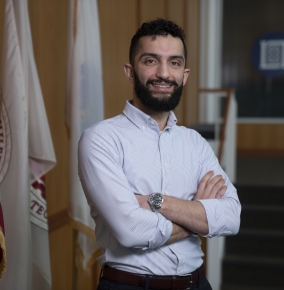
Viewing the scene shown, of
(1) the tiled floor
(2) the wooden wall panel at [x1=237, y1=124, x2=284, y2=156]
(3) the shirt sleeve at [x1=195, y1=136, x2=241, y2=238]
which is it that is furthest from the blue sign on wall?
(3) the shirt sleeve at [x1=195, y1=136, x2=241, y2=238]

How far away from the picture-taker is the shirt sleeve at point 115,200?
5.00 feet

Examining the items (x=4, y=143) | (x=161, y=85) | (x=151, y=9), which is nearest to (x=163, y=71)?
(x=161, y=85)

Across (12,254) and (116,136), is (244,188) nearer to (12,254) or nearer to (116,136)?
(12,254)

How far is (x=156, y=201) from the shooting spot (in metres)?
1.60

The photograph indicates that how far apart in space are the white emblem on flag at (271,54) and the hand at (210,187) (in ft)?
20.8

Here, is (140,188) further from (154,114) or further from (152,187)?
(154,114)

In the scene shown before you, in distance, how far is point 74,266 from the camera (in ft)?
9.22

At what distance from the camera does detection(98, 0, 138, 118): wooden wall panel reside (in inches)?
155

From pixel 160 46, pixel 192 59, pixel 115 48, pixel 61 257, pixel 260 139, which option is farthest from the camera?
pixel 260 139

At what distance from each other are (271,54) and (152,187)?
6567mm

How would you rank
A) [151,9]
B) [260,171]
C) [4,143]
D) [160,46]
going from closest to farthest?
[160,46] → [4,143] → [151,9] → [260,171]

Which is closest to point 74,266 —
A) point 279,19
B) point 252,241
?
point 252,241

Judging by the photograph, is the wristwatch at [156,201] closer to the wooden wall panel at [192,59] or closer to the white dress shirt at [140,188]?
the white dress shirt at [140,188]

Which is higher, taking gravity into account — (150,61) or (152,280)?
(150,61)
